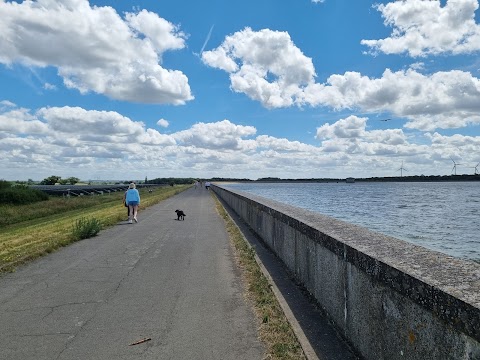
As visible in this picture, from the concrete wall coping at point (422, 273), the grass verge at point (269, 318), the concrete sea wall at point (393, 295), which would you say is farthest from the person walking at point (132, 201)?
the concrete wall coping at point (422, 273)

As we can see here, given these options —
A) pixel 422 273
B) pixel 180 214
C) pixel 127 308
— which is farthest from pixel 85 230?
pixel 422 273

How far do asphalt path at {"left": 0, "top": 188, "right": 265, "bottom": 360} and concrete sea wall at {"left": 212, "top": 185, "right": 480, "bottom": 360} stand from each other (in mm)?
1079

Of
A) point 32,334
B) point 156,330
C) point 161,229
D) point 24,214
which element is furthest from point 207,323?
point 24,214

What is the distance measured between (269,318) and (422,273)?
260 centimetres

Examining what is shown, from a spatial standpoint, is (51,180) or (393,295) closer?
(393,295)

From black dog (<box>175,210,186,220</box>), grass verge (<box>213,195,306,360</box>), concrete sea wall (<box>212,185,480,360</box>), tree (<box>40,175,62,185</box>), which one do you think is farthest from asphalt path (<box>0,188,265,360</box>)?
tree (<box>40,175,62,185</box>)

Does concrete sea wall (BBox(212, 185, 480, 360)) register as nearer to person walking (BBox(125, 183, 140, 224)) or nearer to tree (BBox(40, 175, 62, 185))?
person walking (BBox(125, 183, 140, 224))

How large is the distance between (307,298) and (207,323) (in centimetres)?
169

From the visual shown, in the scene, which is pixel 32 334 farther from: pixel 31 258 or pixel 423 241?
pixel 423 241

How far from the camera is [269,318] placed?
17.9 ft

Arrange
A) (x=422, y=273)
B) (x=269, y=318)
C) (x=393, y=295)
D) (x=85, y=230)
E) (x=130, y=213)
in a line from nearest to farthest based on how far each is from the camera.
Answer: (x=422, y=273) → (x=393, y=295) → (x=269, y=318) → (x=85, y=230) → (x=130, y=213)

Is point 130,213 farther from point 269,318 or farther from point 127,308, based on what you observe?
point 269,318

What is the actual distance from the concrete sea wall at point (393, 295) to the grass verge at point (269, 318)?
0.59 m

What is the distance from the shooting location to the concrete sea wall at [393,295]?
276 cm
